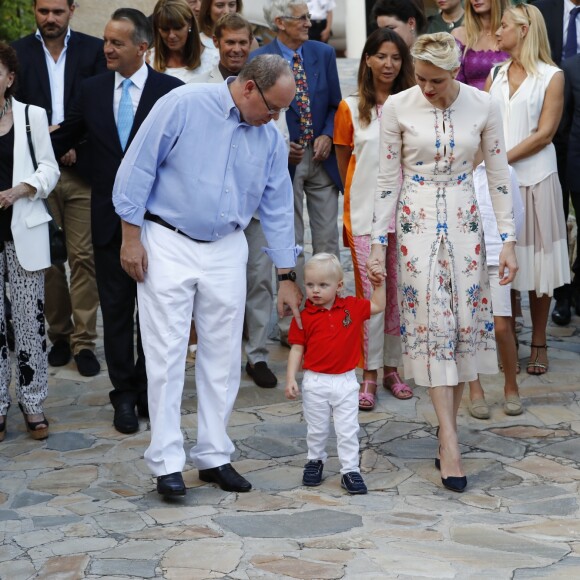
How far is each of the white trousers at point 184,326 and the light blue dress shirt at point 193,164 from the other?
0.37 feet

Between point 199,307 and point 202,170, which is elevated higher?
point 202,170

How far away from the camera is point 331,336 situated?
5957 mm

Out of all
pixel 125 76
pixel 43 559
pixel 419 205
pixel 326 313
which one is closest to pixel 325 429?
pixel 326 313

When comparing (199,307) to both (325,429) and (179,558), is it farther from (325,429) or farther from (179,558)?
(179,558)

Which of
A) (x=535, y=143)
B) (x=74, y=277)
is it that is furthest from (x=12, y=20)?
(x=535, y=143)

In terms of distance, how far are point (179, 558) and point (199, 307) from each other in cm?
132

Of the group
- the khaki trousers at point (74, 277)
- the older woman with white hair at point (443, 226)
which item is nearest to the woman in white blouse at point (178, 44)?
the khaki trousers at point (74, 277)

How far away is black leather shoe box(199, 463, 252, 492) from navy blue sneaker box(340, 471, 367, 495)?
460 mm

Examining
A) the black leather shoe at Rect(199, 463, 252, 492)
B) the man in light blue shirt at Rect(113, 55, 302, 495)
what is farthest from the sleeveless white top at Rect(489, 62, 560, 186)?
the black leather shoe at Rect(199, 463, 252, 492)

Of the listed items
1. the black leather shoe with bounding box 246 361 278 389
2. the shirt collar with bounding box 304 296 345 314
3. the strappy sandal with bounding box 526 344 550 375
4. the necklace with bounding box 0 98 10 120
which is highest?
the necklace with bounding box 0 98 10 120

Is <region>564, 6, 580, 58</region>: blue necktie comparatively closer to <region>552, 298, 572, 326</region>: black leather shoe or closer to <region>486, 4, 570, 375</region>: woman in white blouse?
<region>486, 4, 570, 375</region>: woman in white blouse

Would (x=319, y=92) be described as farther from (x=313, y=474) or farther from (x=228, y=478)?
(x=228, y=478)

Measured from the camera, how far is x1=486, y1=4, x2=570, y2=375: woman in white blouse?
305 inches

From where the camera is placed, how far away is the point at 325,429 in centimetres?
607
